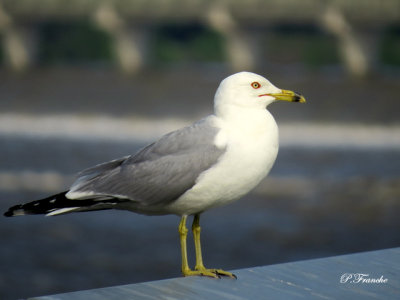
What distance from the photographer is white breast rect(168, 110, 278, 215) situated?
13.9ft

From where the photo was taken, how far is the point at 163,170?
14.7 feet

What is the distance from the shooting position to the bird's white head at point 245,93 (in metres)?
4.39

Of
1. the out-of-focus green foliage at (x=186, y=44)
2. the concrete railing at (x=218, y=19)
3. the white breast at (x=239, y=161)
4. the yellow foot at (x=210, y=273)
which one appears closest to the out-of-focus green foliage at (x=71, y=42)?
the concrete railing at (x=218, y=19)

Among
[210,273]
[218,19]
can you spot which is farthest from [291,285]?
[218,19]

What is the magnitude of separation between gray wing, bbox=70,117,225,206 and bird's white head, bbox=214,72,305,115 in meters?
0.12

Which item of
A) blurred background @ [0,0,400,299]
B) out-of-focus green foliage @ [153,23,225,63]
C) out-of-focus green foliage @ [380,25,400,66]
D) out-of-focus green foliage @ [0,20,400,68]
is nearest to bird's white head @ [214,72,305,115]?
blurred background @ [0,0,400,299]

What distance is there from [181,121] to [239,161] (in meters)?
23.6

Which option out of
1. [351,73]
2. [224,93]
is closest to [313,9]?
[351,73]

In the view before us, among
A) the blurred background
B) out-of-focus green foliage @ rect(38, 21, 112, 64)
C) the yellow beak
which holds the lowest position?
the yellow beak

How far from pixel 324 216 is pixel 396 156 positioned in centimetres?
749

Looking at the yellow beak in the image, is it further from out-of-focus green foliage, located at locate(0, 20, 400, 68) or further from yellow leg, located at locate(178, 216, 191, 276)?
out-of-focus green foliage, located at locate(0, 20, 400, 68)

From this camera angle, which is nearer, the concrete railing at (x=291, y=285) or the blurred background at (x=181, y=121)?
the concrete railing at (x=291, y=285)

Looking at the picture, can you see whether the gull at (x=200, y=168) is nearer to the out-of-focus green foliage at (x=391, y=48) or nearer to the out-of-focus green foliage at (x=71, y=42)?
the out-of-focus green foliage at (x=391, y=48)

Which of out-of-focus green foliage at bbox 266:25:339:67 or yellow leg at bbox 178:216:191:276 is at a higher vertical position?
out-of-focus green foliage at bbox 266:25:339:67
